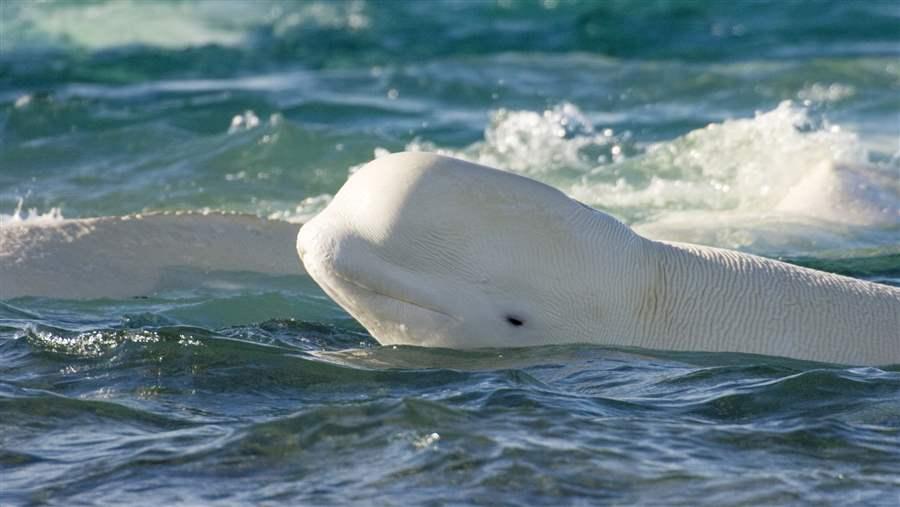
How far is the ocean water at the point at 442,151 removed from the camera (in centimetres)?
521

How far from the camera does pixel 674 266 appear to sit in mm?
6645

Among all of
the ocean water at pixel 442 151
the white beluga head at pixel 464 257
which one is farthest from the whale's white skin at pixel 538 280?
the ocean water at pixel 442 151

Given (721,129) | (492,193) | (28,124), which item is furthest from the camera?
(28,124)

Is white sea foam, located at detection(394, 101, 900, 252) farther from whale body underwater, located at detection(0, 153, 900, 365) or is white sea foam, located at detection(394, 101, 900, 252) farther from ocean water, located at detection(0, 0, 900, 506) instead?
whale body underwater, located at detection(0, 153, 900, 365)

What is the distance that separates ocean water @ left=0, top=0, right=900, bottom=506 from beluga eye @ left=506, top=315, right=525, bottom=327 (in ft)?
0.39

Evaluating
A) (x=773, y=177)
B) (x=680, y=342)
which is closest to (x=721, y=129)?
(x=773, y=177)

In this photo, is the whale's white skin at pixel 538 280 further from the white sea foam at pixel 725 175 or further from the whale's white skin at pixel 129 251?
the white sea foam at pixel 725 175

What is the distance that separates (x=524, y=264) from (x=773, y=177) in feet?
24.8

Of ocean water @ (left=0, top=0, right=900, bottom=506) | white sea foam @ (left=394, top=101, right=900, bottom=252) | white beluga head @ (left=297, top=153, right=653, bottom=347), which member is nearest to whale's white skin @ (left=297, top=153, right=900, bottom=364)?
white beluga head @ (left=297, top=153, right=653, bottom=347)

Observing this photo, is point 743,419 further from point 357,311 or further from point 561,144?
point 561,144

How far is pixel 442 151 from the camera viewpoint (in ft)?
50.8

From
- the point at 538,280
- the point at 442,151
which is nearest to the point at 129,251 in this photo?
the point at 538,280

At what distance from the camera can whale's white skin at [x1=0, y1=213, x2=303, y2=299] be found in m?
8.47

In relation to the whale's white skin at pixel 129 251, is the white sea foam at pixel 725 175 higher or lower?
higher
